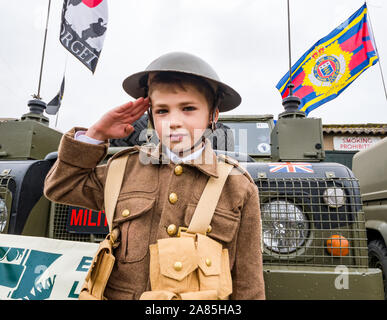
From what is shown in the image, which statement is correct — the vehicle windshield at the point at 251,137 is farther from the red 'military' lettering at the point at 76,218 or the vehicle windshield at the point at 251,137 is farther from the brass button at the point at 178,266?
the brass button at the point at 178,266

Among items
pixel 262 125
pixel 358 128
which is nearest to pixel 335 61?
pixel 262 125

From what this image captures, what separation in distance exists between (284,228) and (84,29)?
457 cm

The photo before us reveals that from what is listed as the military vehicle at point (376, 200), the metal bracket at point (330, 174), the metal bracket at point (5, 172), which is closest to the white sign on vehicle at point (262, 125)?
the military vehicle at point (376, 200)

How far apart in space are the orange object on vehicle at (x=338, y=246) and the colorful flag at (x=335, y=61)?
4633mm

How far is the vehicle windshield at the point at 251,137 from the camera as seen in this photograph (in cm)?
346

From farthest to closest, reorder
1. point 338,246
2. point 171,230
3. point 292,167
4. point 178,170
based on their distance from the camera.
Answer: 1. point 292,167
2. point 338,246
3. point 178,170
4. point 171,230

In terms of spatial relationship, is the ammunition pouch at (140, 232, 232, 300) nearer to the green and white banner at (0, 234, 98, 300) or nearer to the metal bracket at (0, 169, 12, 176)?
the green and white banner at (0, 234, 98, 300)

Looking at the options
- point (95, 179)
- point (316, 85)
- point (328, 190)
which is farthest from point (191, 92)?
point (316, 85)

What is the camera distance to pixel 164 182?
4.02ft

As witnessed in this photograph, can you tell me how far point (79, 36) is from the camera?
462 cm

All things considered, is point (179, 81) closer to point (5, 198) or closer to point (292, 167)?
point (292, 167)

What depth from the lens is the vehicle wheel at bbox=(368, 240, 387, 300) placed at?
2.88 metres
